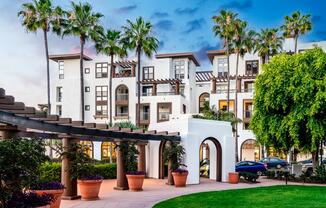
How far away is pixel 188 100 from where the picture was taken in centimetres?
5669

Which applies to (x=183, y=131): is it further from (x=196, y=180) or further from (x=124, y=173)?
(x=124, y=173)

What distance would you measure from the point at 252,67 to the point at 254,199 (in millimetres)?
39805

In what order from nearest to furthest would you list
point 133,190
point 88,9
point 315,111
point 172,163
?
1. point 133,190
2. point 172,163
3. point 315,111
4. point 88,9

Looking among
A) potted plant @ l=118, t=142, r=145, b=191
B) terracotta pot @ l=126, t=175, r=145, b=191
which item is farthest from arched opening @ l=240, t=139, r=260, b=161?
terracotta pot @ l=126, t=175, r=145, b=191

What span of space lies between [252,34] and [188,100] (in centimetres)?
1290

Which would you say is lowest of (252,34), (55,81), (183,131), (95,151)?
(95,151)

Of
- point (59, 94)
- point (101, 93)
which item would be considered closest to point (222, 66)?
point (101, 93)

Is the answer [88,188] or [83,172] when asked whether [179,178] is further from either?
[83,172]

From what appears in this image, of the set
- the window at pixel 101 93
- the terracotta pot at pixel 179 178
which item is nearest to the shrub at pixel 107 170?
the terracotta pot at pixel 179 178

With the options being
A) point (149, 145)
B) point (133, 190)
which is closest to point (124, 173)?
point (133, 190)

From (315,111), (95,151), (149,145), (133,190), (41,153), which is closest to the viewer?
(41,153)

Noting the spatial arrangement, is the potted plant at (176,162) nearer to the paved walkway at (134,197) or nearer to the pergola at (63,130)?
the paved walkway at (134,197)

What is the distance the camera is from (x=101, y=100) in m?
55.9

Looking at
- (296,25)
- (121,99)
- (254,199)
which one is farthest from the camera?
(121,99)
